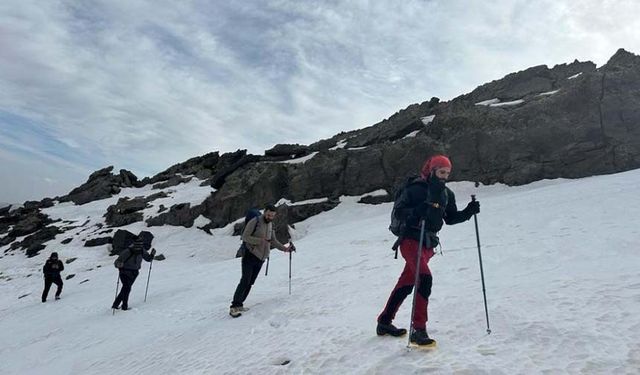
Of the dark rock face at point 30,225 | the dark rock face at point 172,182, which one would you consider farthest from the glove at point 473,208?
the dark rock face at point 172,182

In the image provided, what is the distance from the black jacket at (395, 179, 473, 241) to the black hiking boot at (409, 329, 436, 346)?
117cm

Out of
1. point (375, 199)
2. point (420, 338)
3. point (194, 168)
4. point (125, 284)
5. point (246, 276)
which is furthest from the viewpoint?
point (194, 168)

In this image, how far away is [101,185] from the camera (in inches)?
2648

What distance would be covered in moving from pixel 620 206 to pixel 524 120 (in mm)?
18525

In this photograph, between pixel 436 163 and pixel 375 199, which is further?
pixel 375 199

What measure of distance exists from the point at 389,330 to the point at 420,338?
64 cm

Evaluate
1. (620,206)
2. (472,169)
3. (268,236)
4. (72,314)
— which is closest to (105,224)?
(72,314)

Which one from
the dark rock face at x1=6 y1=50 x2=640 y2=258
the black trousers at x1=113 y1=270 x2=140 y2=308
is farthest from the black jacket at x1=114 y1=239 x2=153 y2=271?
the dark rock face at x1=6 y1=50 x2=640 y2=258

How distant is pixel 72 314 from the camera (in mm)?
14750

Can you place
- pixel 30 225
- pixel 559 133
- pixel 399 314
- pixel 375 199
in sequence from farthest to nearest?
pixel 30 225 → pixel 375 199 → pixel 559 133 → pixel 399 314

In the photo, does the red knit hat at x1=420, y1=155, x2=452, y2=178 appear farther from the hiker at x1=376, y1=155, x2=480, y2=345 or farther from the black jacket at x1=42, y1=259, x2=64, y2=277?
the black jacket at x1=42, y1=259, x2=64, y2=277

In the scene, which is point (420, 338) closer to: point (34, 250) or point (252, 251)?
point (252, 251)

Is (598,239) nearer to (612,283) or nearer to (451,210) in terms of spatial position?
(612,283)

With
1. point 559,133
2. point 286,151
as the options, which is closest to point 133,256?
point 559,133
